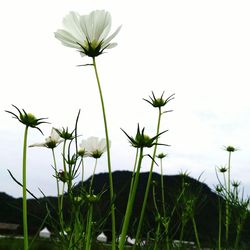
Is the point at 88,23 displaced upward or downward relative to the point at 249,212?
upward

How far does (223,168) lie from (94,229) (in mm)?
1916

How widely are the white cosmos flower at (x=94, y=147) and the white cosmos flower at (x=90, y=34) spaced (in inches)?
20.2

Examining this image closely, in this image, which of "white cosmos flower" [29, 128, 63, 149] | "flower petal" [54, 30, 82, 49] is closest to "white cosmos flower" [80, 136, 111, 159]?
"white cosmos flower" [29, 128, 63, 149]

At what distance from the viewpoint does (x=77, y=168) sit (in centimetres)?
111

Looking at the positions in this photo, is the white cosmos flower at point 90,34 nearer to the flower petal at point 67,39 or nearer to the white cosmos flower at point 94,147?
the flower petal at point 67,39

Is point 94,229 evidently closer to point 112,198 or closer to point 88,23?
point 112,198

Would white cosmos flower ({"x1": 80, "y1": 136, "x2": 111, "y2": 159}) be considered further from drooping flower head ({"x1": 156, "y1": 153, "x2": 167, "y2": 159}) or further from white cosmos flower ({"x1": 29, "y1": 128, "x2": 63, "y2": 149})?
drooping flower head ({"x1": 156, "y1": 153, "x2": 167, "y2": 159})

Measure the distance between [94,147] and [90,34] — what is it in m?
0.55

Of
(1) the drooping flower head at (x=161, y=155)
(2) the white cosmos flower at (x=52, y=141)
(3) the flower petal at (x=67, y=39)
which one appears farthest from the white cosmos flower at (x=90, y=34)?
(1) the drooping flower head at (x=161, y=155)

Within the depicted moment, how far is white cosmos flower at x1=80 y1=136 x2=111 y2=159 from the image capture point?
1.48 meters

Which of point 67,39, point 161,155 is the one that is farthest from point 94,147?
point 161,155

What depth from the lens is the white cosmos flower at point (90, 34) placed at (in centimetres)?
100

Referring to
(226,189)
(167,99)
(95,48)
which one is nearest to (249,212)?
(226,189)

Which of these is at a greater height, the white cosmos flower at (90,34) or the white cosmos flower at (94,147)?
the white cosmos flower at (90,34)
